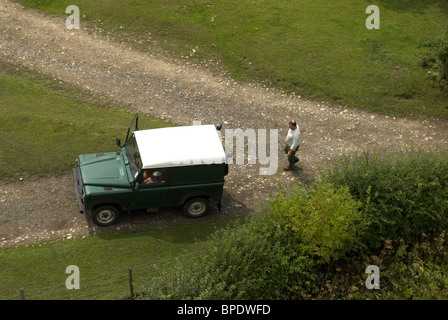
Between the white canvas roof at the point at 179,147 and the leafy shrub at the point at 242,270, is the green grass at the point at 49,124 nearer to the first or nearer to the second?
the white canvas roof at the point at 179,147

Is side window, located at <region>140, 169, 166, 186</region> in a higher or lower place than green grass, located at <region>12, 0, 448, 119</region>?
lower

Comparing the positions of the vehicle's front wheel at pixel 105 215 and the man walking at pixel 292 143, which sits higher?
the man walking at pixel 292 143

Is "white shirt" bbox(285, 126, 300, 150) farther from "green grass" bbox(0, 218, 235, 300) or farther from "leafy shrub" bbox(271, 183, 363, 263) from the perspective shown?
"green grass" bbox(0, 218, 235, 300)

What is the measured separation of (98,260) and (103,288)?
114 cm

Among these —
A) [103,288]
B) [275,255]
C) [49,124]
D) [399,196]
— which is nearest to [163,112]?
[49,124]

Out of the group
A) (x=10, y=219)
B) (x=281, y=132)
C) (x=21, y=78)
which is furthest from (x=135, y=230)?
(x=21, y=78)

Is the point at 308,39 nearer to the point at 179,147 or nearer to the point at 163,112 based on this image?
the point at 163,112

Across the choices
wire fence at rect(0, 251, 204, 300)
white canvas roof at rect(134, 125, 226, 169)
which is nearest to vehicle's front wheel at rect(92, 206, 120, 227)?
white canvas roof at rect(134, 125, 226, 169)

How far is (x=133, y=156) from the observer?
1612cm

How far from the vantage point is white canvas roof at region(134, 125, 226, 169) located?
50.4ft

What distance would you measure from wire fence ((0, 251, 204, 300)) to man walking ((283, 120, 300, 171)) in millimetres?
5507

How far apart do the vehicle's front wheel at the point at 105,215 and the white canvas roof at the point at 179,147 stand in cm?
179

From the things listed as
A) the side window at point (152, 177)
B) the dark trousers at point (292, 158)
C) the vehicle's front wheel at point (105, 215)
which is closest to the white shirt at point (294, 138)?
the dark trousers at point (292, 158)

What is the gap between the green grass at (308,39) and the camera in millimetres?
23172
